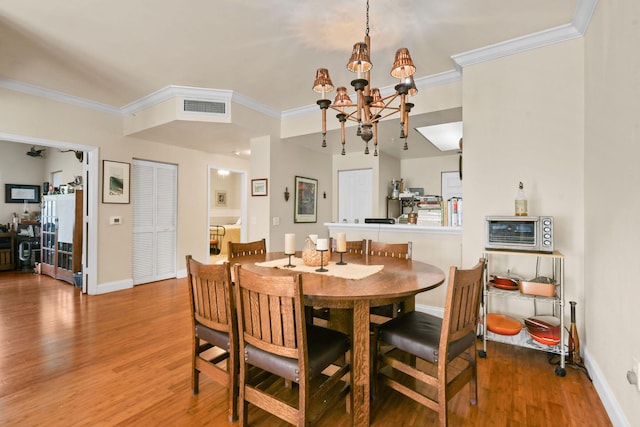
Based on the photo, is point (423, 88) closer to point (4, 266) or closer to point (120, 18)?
point (120, 18)

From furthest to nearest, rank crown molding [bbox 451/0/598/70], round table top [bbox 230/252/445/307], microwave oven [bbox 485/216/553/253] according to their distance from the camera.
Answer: microwave oven [bbox 485/216/553/253] → crown molding [bbox 451/0/598/70] → round table top [bbox 230/252/445/307]

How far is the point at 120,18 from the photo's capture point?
7.70ft

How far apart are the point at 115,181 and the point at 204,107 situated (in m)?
1.87

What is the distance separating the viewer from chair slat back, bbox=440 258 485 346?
1508 mm

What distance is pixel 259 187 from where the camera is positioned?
447 centimetres

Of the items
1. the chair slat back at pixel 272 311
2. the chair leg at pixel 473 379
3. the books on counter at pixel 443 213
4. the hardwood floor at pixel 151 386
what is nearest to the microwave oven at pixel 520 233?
the books on counter at pixel 443 213

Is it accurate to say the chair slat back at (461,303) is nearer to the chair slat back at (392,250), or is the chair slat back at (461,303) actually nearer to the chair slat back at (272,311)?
the chair slat back at (272,311)

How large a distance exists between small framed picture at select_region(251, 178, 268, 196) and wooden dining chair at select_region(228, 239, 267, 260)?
5.03 ft

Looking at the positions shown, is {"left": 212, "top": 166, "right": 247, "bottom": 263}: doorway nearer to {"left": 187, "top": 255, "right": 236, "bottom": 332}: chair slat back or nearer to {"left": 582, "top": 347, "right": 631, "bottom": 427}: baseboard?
{"left": 187, "top": 255, "right": 236, "bottom": 332}: chair slat back

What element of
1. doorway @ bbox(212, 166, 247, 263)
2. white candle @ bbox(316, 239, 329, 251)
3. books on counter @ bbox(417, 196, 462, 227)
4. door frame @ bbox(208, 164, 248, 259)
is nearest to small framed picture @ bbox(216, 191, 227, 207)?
doorway @ bbox(212, 166, 247, 263)

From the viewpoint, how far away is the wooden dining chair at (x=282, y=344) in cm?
141

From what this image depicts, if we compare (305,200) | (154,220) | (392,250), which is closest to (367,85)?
(392,250)

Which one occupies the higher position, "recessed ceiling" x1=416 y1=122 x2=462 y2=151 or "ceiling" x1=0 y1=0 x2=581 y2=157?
"ceiling" x1=0 y1=0 x2=581 y2=157

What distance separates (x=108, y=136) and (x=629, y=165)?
17.6ft
